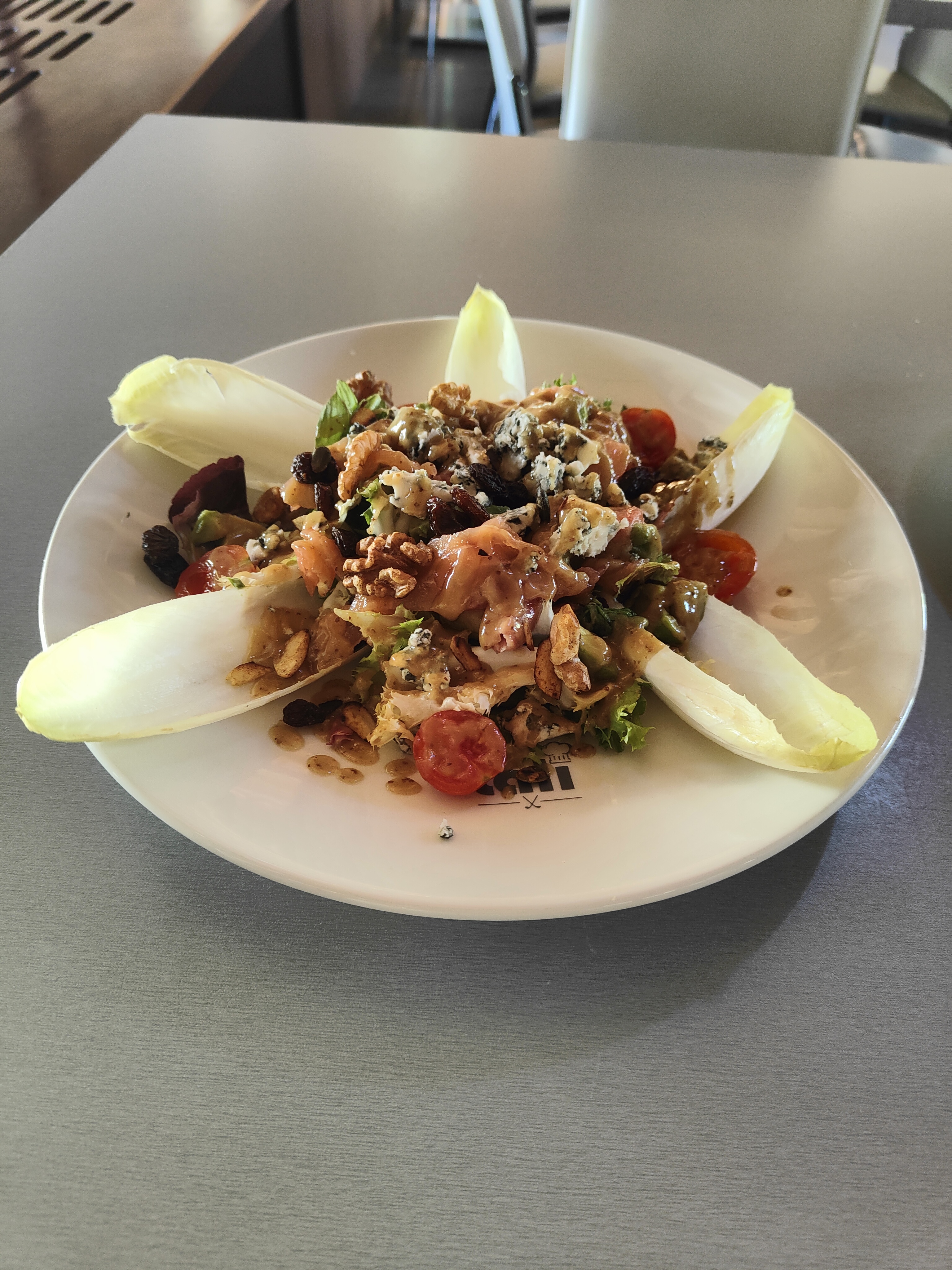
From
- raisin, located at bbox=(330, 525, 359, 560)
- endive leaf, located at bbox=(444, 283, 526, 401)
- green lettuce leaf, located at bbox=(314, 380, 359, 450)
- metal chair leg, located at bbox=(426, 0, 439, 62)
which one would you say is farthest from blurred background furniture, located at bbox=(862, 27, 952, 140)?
metal chair leg, located at bbox=(426, 0, 439, 62)

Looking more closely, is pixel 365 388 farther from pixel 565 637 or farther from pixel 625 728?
pixel 625 728

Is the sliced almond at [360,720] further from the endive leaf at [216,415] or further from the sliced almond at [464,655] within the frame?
the endive leaf at [216,415]

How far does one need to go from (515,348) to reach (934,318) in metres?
1.25

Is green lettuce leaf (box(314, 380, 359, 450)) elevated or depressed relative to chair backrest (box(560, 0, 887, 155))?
depressed

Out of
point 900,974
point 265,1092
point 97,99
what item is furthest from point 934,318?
point 97,99

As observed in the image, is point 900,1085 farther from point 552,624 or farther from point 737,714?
point 552,624

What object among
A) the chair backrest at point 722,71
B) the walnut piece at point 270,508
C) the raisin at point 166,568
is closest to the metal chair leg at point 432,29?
the chair backrest at point 722,71

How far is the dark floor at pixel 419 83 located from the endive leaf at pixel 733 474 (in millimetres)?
5823

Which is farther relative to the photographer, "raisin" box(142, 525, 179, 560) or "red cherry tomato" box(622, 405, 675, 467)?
"red cherry tomato" box(622, 405, 675, 467)

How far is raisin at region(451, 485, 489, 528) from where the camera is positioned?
126cm

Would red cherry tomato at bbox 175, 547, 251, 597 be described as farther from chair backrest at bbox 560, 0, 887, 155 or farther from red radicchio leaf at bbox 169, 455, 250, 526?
chair backrest at bbox 560, 0, 887, 155

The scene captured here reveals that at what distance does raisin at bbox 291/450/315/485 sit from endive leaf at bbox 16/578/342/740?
0.20 m

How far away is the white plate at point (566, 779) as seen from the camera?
0.92m

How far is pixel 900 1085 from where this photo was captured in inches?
36.8
